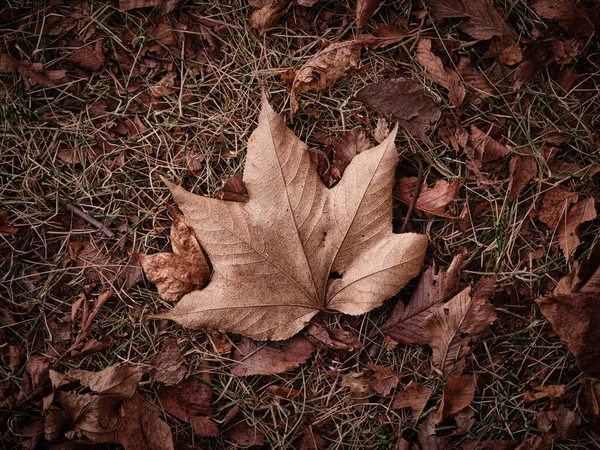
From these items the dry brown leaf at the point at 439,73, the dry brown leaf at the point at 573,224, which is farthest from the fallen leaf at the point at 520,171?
the dry brown leaf at the point at 439,73

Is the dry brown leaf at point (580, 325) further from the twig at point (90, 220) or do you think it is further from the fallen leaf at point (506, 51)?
the twig at point (90, 220)

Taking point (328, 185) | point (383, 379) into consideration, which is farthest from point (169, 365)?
point (328, 185)

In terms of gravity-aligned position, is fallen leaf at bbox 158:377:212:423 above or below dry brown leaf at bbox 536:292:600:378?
below

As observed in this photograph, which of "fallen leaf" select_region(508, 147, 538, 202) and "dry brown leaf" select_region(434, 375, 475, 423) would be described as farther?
"fallen leaf" select_region(508, 147, 538, 202)

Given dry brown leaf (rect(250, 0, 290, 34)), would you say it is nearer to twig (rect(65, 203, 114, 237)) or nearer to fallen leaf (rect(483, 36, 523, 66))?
fallen leaf (rect(483, 36, 523, 66))

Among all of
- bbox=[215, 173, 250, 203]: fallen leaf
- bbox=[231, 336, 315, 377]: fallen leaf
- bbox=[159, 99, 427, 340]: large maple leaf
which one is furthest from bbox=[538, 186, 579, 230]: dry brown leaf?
bbox=[215, 173, 250, 203]: fallen leaf

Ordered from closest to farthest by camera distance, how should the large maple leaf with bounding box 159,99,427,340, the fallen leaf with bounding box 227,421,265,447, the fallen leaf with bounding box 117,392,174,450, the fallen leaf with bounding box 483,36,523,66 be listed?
1. the large maple leaf with bounding box 159,99,427,340
2. the fallen leaf with bounding box 117,392,174,450
3. the fallen leaf with bounding box 227,421,265,447
4. the fallen leaf with bounding box 483,36,523,66

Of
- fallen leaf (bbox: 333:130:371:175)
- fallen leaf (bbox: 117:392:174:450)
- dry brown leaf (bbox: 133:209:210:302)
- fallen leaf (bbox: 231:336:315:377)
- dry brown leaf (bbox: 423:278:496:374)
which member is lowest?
fallen leaf (bbox: 117:392:174:450)
